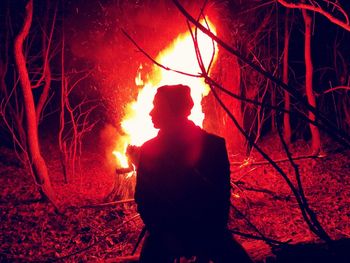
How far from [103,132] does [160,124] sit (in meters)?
10.4

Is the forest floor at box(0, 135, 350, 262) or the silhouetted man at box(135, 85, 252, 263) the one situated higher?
the silhouetted man at box(135, 85, 252, 263)

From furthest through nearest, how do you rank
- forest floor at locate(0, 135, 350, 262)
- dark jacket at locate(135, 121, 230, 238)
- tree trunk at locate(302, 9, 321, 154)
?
tree trunk at locate(302, 9, 321, 154)
forest floor at locate(0, 135, 350, 262)
dark jacket at locate(135, 121, 230, 238)

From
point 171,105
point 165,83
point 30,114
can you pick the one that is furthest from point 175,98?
point 165,83

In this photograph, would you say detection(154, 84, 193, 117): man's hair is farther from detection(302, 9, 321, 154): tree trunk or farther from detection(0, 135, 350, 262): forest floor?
detection(302, 9, 321, 154): tree trunk

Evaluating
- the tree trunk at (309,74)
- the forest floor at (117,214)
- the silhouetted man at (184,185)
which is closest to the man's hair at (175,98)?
the silhouetted man at (184,185)

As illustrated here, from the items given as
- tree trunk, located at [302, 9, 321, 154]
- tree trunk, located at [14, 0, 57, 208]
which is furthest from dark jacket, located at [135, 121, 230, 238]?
tree trunk, located at [302, 9, 321, 154]

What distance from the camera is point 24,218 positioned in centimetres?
586

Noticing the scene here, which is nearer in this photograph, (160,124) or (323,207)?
(160,124)

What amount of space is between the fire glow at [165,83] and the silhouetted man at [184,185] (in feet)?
12.6

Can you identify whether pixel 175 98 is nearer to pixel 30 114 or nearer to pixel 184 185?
pixel 184 185

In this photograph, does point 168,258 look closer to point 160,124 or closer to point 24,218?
point 160,124

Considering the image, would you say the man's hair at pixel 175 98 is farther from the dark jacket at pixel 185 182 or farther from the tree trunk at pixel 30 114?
the tree trunk at pixel 30 114

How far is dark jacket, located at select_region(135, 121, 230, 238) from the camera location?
2.49 metres

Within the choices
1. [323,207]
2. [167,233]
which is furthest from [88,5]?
[167,233]
